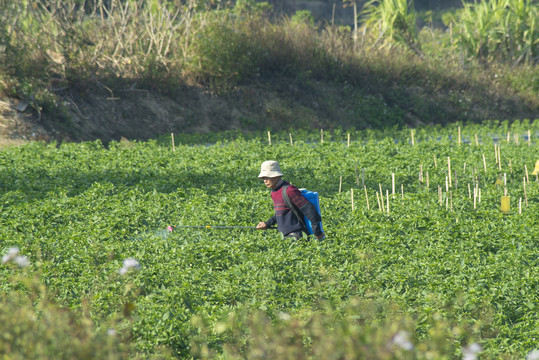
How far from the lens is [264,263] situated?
7012mm

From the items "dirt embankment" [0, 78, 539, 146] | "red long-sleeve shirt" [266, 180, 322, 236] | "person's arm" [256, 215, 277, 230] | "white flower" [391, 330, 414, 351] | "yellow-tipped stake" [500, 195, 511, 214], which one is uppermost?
"white flower" [391, 330, 414, 351]

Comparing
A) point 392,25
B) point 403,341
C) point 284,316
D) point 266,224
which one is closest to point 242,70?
point 392,25

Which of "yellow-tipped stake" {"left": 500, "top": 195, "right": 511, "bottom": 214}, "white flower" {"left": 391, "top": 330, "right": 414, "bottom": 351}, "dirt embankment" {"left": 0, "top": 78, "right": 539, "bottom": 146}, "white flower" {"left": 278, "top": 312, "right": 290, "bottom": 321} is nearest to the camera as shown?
"white flower" {"left": 391, "top": 330, "right": 414, "bottom": 351}

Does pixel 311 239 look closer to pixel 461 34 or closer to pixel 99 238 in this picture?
pixel 99 238

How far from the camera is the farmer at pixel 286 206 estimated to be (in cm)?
756

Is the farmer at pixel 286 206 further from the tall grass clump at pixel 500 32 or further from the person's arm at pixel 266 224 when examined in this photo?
the tall grass clump at pixel 500 32

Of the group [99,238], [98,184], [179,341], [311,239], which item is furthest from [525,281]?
[98,184]

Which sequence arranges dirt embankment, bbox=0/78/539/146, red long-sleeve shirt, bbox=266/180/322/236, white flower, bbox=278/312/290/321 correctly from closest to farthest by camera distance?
white flower, bbox=278/312/290/321
red long-sleeve shirt, bbox=266/180/322/236
dirt embankment, bbox=0/78/539/146

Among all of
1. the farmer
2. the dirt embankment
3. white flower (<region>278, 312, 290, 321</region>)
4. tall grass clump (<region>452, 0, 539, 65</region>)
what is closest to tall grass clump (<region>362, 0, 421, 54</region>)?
tall grass clump (<region>452, 0, 539, 65</region>)

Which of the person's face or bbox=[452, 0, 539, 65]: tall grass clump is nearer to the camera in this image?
the person's face

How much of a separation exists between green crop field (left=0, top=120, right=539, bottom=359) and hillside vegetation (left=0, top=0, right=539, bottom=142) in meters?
8.67

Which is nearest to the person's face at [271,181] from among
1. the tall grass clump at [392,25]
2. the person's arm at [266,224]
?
the person's arm at [266,224]

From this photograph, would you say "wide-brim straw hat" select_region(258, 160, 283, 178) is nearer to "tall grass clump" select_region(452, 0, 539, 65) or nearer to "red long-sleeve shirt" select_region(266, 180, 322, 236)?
"red long-sleeve shirt" select_region(266, 180, 322, 236)

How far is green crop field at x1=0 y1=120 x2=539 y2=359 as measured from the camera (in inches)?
201
